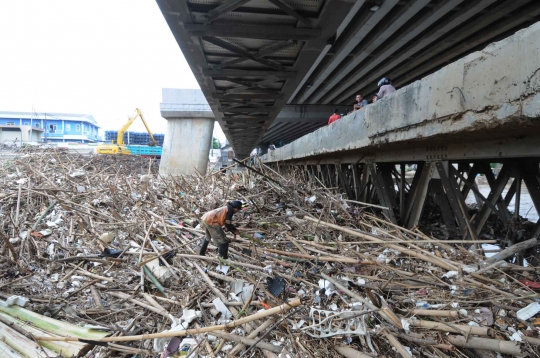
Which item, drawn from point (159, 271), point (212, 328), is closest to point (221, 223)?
point (159, 271)

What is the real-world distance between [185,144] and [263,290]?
1519 cm

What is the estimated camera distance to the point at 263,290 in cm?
349

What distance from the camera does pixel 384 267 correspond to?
367cm

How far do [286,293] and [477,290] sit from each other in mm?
1888

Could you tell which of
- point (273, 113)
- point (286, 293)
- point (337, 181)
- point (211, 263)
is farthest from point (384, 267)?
point (273, 113)

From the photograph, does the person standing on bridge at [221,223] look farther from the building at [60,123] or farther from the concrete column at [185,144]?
the building at [60,123]

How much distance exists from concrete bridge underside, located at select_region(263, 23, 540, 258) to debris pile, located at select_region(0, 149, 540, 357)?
2.21 feet

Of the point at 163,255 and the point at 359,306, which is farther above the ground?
the point at 359,306

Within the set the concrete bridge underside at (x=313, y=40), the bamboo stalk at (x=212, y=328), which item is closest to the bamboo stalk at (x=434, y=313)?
the bamboo stalk at (x=212, y=328)

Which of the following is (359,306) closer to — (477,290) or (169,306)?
(477,290)

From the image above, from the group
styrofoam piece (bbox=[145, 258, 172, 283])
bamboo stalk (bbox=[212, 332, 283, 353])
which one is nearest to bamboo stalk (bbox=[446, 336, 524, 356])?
bamboo stalk (bbox=[212, 332, 283, 353])

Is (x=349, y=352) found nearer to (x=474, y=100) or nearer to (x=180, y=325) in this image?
(x=180, y=325)

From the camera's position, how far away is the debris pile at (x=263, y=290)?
2752mm

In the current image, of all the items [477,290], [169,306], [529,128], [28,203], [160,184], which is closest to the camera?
[529,128]
